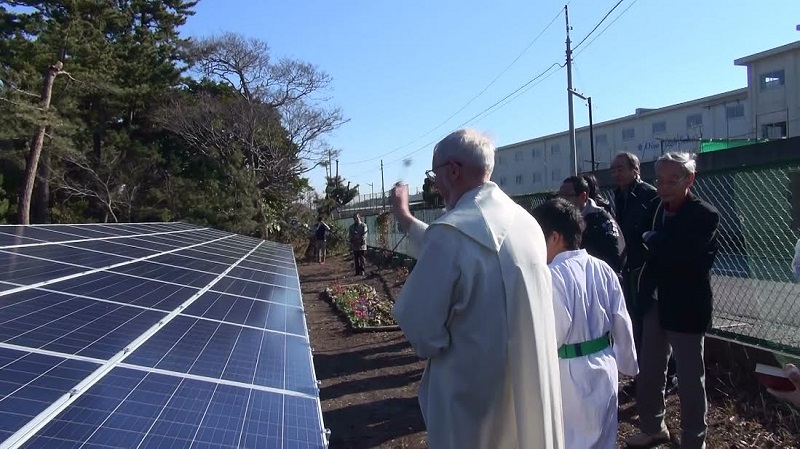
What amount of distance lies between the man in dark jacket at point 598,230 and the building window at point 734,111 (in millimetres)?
42599

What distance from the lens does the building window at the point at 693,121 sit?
4475cm

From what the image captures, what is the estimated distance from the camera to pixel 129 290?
5148mm

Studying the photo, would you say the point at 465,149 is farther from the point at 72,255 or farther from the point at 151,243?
the point at 151,243

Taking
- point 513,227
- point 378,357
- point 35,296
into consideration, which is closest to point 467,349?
point 513,227

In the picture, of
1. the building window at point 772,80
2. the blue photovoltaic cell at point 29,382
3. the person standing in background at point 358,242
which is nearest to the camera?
the blue photovoltaic cell at point 29,382

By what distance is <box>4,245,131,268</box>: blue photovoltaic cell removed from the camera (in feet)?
19.3

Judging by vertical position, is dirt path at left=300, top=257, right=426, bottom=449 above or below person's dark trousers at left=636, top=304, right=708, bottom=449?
below

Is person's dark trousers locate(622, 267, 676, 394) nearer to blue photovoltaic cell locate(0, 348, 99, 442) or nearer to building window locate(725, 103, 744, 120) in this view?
blue photovoltaic cell locate(0, 348, 99, 442)

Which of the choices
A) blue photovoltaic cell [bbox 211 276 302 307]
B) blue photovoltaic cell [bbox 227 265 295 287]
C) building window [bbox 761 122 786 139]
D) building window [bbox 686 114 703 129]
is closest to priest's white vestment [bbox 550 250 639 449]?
blue photovoltaic cell [bbox 211 276 302 307]

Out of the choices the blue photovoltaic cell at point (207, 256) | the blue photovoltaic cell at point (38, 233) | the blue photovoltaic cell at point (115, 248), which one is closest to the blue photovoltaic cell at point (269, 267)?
the blue photovoltaic cell at point (207, 256)

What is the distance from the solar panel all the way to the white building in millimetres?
22822

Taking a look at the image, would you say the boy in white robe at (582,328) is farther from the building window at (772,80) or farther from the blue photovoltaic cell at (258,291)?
the building window at (772,80)

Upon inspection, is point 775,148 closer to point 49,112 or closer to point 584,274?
point 584,274

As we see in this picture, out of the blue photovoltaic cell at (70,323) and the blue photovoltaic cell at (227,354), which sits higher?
the blue photovoltaic cell at (70,323)
